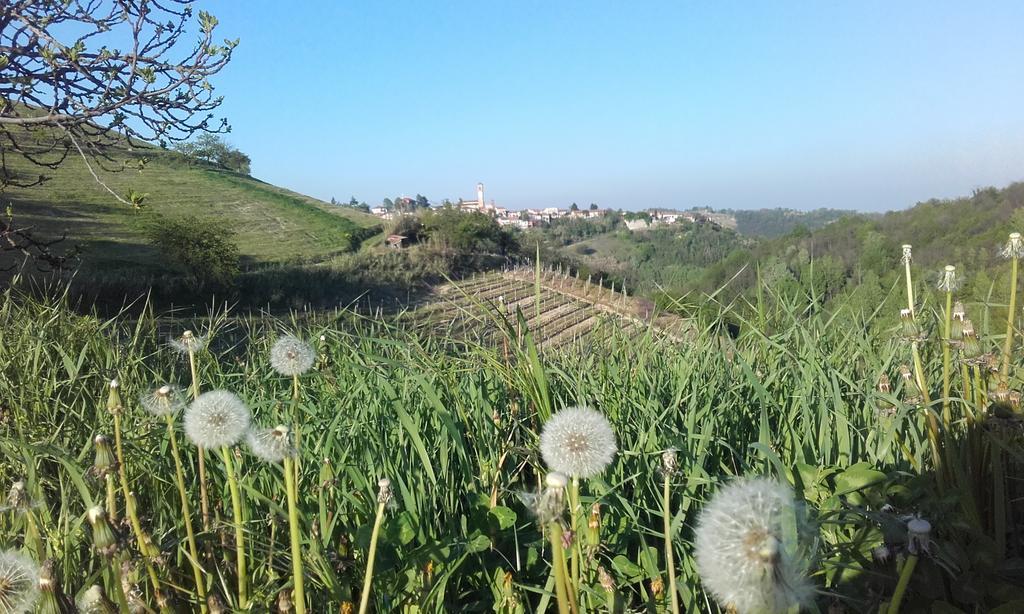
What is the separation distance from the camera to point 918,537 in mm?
Answer: 607

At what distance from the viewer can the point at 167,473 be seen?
5.22ft

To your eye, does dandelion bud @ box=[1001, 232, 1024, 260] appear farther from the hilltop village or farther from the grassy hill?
the hilltop village

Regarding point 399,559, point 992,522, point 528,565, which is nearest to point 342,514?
point 399,559

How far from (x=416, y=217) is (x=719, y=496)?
1205 inches

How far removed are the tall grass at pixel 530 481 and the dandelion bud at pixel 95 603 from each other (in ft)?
0.15

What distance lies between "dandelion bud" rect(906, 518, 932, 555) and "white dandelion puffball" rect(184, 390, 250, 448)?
3.19 feet

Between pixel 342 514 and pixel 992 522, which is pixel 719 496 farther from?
pixel 992 522

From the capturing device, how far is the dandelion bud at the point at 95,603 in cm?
72

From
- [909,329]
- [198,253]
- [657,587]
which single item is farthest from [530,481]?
[198,253]

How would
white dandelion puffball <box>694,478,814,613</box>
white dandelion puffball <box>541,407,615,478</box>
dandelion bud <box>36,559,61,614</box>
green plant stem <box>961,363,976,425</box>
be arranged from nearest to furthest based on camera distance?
white dandelion puffball <box>694,478,814,613</box>
dandelion bud <box>36,559,61,614</box>
white dandelion puffball <box>541,407,615,478</box>
green plant stem <box>961,363,976,425</box>

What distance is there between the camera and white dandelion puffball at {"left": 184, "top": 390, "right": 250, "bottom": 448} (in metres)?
1.02

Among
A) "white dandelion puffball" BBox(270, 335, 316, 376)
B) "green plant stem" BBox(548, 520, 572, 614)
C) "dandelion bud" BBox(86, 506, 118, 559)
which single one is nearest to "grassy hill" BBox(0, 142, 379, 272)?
"white dandelion puffball" BBox(270, 335, 316, 376)

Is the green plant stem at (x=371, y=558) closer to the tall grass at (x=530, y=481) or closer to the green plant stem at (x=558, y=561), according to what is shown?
the tall grass at (x=530, y=481)

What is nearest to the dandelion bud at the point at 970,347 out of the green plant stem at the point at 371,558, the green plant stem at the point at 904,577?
the green plant stem at the point at 904,577
